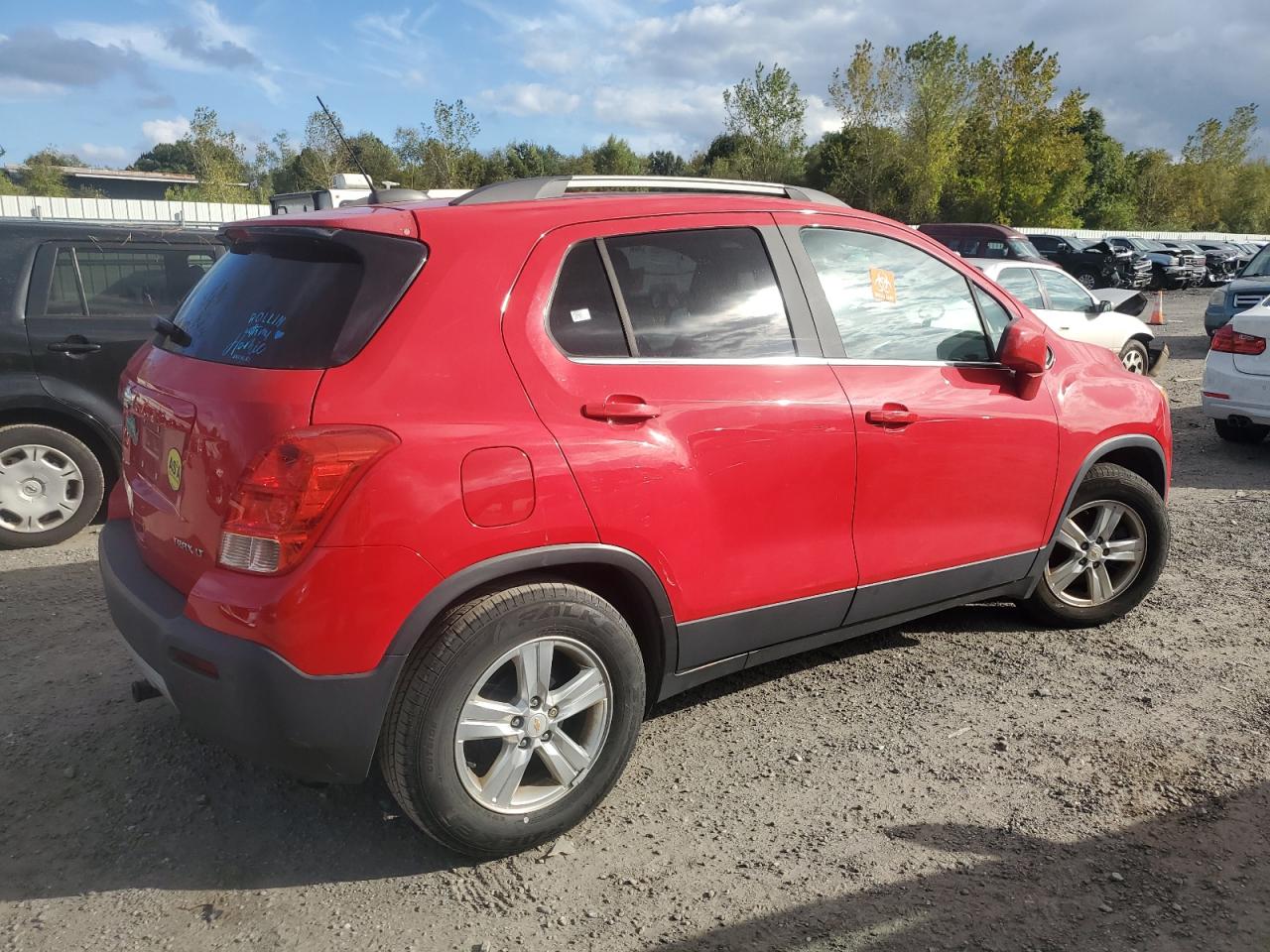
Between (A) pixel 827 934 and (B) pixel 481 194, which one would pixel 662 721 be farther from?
(B) pixel 481 194

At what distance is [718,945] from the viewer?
2535mm

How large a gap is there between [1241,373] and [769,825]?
22.7 ft

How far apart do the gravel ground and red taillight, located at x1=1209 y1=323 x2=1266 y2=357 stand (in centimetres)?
459

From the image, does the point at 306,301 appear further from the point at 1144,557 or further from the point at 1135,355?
the point at 1135,355

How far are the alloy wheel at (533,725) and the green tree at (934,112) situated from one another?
42.9 meters

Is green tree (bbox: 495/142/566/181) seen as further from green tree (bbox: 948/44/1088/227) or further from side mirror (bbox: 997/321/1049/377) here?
side mirror (bbox: 997/321/1049/377)

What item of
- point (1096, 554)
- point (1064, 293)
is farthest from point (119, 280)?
point (1064, 293)

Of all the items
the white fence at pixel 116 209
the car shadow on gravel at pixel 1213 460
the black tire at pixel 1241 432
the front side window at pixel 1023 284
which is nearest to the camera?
the car shadow on gravel at pixel 1213 460

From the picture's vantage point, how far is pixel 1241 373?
7992 mm

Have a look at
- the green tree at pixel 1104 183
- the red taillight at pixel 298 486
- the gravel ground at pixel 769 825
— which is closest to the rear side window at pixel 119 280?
the gravel ground at pixel 769 825

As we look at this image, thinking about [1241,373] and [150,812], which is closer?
[150,812]

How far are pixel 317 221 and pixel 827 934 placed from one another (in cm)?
240

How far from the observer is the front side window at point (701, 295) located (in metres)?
3.06

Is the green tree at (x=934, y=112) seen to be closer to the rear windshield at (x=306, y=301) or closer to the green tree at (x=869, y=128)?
the green tree at (x=869, y=128)
